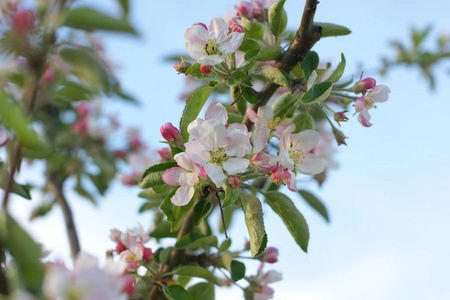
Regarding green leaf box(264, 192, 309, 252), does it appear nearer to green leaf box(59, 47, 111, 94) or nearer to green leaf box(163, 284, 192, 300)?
green leaf box(163, 284, 192, 300)

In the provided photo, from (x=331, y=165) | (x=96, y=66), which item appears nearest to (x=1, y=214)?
(x=96, y=66)

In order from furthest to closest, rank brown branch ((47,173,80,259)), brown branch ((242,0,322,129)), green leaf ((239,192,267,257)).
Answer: brown branch ((47,173,80,259))
brown branch ((242,0,322,129))
green leaf ((239,192,267,257))

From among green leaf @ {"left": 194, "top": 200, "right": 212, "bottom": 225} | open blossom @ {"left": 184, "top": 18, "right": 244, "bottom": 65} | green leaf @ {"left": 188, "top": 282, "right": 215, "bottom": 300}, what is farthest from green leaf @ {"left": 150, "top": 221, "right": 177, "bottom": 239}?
open blossom @ {"left": 184, "top": 18, "right": 244, "bottom": 65}

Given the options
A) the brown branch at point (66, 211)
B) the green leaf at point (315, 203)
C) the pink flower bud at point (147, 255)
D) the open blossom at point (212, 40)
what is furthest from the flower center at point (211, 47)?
the brown branch at point (66, 211)

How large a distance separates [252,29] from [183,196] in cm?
62

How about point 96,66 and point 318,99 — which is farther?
point 318,99

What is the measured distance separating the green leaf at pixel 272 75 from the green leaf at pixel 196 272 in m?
0.64

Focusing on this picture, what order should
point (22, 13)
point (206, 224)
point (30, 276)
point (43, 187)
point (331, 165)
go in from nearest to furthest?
point (30, 276), point (22, 13), point (206, 224), point (331, 165), point (43, 187)

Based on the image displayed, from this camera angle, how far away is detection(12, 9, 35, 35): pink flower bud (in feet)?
2.68

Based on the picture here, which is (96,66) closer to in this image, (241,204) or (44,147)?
(44,147)

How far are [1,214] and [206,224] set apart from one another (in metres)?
1.19

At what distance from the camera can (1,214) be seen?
0.73 m

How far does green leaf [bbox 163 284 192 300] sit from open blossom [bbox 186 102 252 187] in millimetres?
432

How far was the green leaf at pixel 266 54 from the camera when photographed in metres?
1.29
